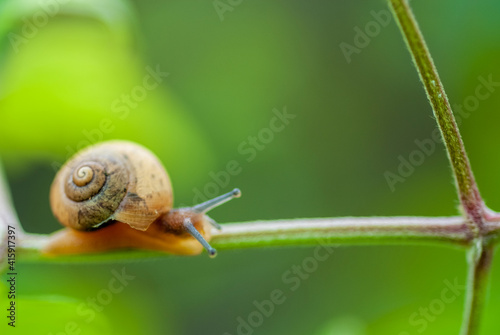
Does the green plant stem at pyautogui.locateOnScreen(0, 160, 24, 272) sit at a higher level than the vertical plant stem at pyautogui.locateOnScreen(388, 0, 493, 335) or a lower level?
higher

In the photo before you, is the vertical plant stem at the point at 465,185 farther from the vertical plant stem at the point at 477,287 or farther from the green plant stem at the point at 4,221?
the green plant stem at the point at 4,221

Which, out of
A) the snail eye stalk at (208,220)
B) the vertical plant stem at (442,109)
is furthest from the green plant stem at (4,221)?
the vertical plant stem at (442,109)

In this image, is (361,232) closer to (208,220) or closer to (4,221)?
(208,220)

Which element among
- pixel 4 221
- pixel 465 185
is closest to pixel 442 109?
pixel 465 185

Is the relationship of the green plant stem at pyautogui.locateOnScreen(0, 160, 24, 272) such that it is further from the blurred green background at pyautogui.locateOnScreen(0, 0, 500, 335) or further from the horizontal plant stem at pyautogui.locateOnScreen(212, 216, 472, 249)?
the horizontal plant stem at pyautogui.locateOnScreen(212, 216, 472, 249)

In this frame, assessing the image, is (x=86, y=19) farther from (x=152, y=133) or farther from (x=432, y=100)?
(x=432, y=100)

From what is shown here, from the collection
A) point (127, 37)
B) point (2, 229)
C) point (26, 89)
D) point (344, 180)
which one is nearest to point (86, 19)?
point (127, 37)

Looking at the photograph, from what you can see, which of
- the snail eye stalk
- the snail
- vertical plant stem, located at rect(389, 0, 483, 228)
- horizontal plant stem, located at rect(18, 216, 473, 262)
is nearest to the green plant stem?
the snail
